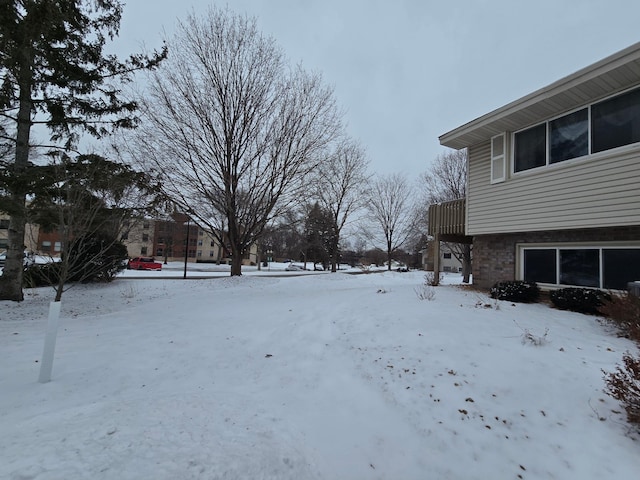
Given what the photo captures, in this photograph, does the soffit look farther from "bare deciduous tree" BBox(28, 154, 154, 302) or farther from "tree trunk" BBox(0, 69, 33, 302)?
"tree trunk" BBox(0, 69, 33, 302)

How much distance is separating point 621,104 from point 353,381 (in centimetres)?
814

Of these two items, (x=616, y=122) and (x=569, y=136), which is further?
(x=569, y=136)

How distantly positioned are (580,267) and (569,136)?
10.7 ft

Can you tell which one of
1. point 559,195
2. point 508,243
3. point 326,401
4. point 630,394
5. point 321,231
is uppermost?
point 321,231

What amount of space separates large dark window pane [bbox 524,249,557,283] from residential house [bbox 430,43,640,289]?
0.03 metres

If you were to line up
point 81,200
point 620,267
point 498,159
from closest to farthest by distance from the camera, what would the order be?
point 81,200 → point 620,267 → point 498,159

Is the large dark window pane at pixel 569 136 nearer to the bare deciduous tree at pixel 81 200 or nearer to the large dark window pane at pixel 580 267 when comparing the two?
the large dark window pane at pixel 580 267

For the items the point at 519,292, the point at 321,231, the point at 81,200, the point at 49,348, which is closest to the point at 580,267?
the point at 519,292

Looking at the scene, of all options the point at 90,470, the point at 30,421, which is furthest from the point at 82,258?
the point at 90,470

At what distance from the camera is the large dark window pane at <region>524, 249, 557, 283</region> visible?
8.11 m

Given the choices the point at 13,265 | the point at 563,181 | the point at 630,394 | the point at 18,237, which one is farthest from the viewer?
the point at 13,265

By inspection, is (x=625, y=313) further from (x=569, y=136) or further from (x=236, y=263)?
(x=236, y=263)

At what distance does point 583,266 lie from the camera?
7500 mm

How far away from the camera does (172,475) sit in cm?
213
